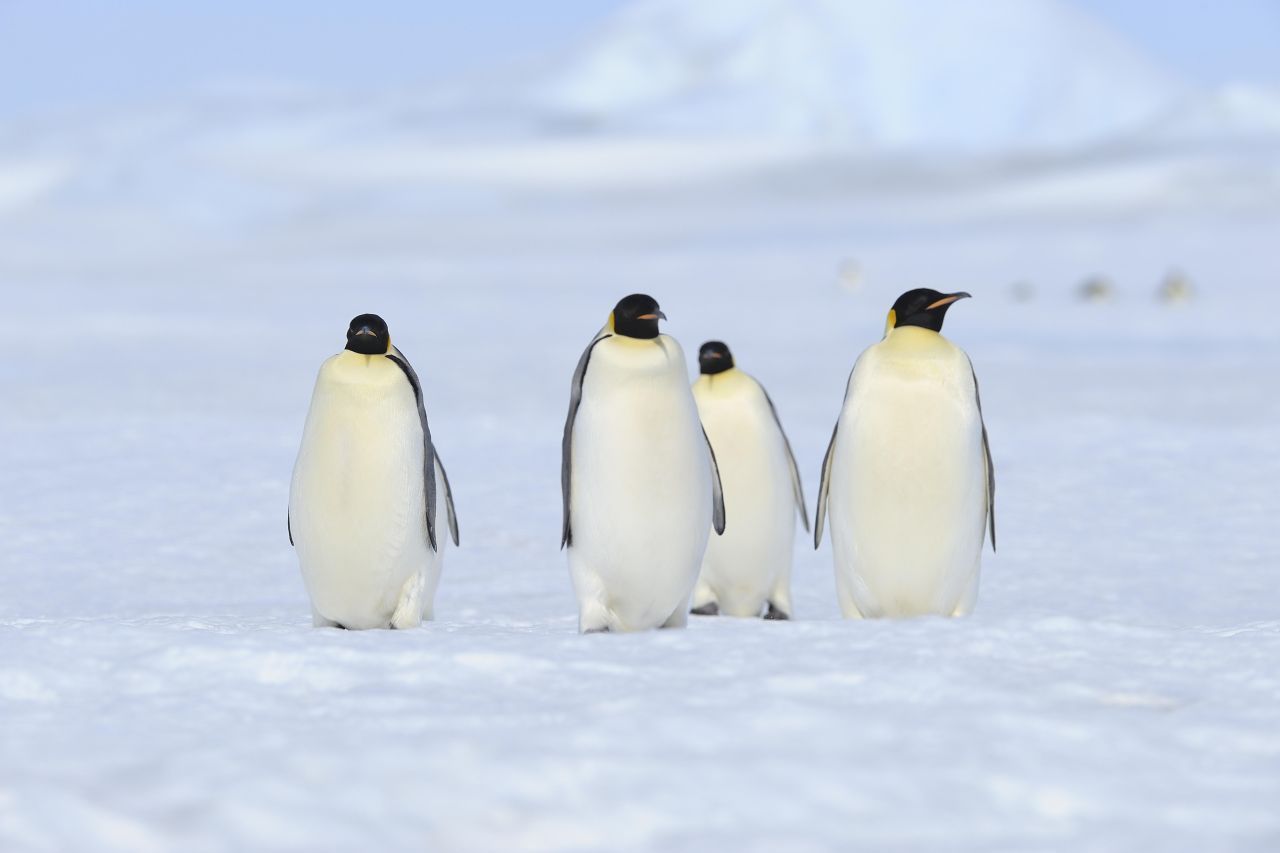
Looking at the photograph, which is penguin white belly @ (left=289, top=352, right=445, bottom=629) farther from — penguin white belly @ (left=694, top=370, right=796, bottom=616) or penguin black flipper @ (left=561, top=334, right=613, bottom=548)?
penguin white belly @ (left=694, top=370, right=796, bottom=616)

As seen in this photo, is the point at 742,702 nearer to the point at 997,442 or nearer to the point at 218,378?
the point at 997,442

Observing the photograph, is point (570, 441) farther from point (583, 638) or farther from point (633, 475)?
point (583, 638)

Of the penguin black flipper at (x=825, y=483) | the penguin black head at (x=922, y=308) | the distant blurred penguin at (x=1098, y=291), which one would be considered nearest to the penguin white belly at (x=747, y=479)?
the penguin black flipper at (x=825, y=483)

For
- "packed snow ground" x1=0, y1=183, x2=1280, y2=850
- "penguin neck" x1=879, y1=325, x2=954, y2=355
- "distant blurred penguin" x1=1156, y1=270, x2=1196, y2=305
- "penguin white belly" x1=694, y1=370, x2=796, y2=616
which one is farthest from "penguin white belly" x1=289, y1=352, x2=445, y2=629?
"distant blurred penguin" x1=1156, y1=270, x2=1196, y2=305

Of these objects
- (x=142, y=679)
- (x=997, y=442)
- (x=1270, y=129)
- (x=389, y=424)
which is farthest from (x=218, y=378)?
(x=1270, y=129)

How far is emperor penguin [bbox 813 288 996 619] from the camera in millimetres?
3971

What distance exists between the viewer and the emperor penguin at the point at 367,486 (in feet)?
12.9

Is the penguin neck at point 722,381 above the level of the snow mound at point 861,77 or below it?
below

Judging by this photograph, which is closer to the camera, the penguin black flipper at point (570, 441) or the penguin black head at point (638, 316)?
the penguin black head at point (638, 316)

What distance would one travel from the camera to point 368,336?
3932 millimetres

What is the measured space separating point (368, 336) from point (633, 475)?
701mm

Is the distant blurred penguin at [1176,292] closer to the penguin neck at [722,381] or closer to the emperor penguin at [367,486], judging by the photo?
the penguin neck at [722,381]

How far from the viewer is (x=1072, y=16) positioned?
7444cm

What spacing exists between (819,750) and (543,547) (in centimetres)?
374
